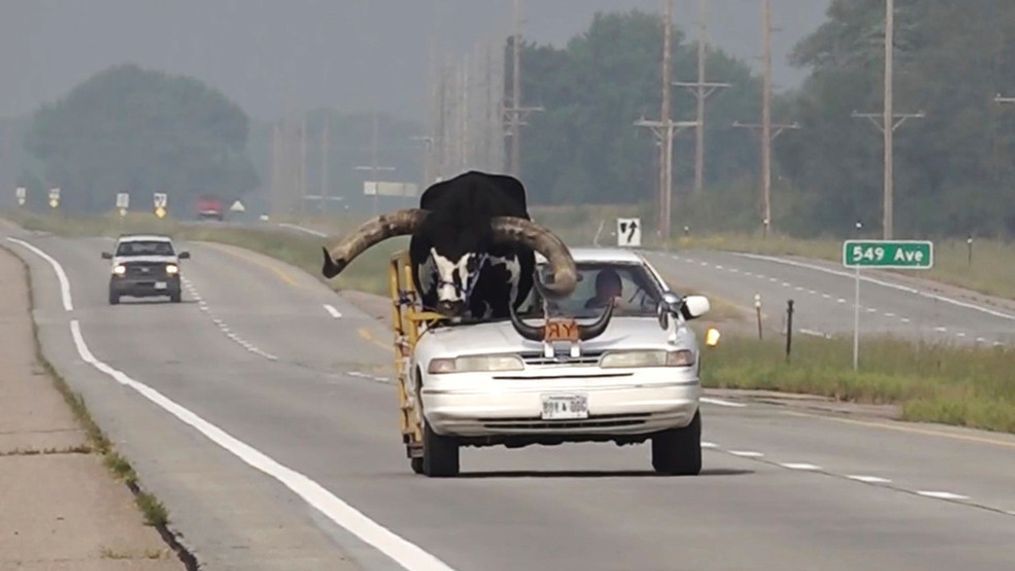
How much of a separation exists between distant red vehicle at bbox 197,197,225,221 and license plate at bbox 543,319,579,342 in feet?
558

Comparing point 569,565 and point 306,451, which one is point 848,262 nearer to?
point 306,451

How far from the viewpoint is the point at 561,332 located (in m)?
19.9

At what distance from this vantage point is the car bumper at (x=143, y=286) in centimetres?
8000

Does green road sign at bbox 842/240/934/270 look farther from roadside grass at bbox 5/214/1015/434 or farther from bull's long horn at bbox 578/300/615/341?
bull's long horn at bbox 578/300/615/341

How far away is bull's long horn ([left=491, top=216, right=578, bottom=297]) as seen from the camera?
795 inches

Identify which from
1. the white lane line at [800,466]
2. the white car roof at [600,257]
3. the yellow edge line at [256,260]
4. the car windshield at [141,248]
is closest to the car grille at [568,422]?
the white car roof at [600,257]

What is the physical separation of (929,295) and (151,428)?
56.0m

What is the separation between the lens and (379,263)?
10231 centimetres

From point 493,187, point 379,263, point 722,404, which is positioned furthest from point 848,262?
point 379,263

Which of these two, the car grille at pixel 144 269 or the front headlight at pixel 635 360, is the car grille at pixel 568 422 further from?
the car grille at pixel 144 269

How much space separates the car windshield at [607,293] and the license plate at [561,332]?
2.75 feet

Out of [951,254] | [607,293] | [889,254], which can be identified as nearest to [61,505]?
[607,293]

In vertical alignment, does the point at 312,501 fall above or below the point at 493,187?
below

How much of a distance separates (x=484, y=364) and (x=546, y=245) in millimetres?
996
